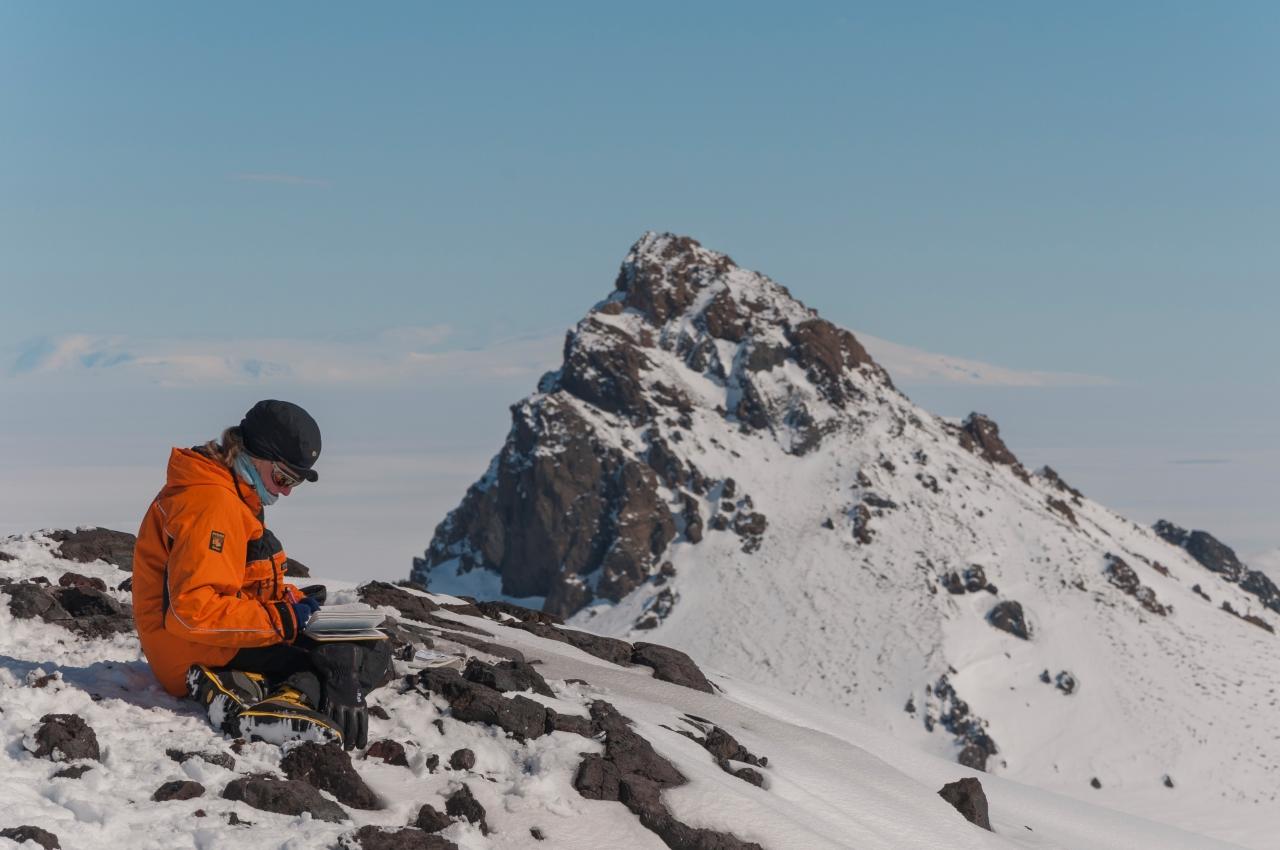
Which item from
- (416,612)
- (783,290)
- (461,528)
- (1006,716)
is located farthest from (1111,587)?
(416,612)

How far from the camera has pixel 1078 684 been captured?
332 feet

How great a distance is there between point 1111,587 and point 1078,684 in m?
14.0

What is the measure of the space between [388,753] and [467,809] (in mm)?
976

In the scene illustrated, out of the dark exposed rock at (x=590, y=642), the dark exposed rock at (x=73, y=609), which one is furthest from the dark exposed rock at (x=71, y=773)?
the dark exposed rock at (x=590, y=642)

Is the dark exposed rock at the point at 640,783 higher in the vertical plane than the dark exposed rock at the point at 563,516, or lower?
lower

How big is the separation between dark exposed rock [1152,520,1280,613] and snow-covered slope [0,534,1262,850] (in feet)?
437

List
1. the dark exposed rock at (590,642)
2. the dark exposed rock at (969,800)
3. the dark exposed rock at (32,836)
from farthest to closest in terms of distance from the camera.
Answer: the dark exposed rock at (590,642), the dark exposed rock at (969,800), the dark exposed rock at (32,836)

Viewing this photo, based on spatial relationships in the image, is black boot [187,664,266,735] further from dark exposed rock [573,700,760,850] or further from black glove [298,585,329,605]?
dark exposed rock [573,700,760,850]

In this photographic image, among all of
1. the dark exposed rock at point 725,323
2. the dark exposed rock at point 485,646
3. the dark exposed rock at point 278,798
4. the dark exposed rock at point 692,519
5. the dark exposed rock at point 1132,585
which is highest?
the dark exposed rock at point 725,323

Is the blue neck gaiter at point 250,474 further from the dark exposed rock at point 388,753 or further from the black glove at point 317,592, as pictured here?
the dark exposed rock at point 388,753

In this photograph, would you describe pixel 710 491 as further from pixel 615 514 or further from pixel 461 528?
pixel 461 528

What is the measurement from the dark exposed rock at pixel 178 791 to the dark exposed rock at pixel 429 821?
59.7 inches

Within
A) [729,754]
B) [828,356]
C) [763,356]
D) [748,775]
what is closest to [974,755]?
[828,356]

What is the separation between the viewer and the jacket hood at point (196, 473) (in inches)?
414
